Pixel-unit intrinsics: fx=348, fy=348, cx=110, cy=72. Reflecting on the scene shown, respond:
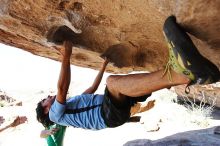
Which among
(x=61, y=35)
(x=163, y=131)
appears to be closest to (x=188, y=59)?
(x=61, y=35)

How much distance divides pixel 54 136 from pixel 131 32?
2.12 meters

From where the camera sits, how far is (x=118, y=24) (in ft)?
15.2

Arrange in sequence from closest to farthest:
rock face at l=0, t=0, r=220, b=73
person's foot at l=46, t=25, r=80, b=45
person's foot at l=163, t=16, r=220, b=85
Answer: person's foot at l=163, t=16, r=220, b=85 → rock face at l=0, t=0, r=220, b=73 → person's foot at l=46, t=25, r=80, b=45

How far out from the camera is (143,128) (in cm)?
940

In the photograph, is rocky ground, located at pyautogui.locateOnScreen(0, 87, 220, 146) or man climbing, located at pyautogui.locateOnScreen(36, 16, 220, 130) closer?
man climbing, located at pyautogui.locateOnScreen(36, 16, 220, 130)

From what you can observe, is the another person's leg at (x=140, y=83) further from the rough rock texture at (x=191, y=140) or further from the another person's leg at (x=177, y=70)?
the rough rock texture at (x=191, y=140)

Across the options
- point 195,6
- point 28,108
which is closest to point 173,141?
point 195,6

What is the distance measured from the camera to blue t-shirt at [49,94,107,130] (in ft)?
14.3

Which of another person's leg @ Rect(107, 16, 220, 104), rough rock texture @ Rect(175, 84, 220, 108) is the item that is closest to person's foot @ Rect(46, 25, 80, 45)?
another person's leg @ Rect(107, 16, 220, 104)

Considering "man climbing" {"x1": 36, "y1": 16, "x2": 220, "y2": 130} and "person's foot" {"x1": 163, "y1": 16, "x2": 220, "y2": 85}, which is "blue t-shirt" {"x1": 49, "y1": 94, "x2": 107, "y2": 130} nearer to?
"man climbing" {"x1": 36, "y1": 16, "x2": 220, "y2": 130}

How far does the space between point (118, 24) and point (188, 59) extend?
189 centimetres

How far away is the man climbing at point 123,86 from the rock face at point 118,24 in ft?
0.94

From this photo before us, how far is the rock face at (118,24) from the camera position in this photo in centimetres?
321

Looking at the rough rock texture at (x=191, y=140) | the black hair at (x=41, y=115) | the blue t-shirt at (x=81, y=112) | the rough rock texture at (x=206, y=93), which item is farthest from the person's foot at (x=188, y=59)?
the rough rock texture at (x=206, y=93)
